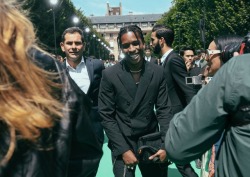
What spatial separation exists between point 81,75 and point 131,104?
1527mm

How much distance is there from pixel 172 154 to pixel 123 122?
1867 mm

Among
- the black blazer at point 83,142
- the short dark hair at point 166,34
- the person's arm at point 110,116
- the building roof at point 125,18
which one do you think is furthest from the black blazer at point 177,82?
the building roof at point 125,18

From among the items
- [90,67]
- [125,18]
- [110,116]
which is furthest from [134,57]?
[125,18]

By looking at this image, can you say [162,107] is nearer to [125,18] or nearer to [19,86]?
[19,86]

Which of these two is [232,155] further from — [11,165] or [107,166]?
[107,166]

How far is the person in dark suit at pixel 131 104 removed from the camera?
3535 mm

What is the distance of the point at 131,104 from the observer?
11.7 feet

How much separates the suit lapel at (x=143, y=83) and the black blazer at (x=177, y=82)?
97cm

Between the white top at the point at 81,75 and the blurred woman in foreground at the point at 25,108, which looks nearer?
the blurred woman in foreground at the point at 25,108

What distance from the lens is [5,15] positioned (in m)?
1.24

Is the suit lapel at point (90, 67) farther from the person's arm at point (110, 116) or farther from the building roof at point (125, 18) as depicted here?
the building roof at point (125, 18)

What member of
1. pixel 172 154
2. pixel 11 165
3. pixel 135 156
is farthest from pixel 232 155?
pixel 135 156

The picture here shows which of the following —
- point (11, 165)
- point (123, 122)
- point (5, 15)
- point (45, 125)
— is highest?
point (5, 15)

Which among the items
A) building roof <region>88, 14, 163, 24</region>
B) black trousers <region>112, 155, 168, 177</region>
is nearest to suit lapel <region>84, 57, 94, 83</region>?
black trousers <region>112, 155, 168, 177</region>
